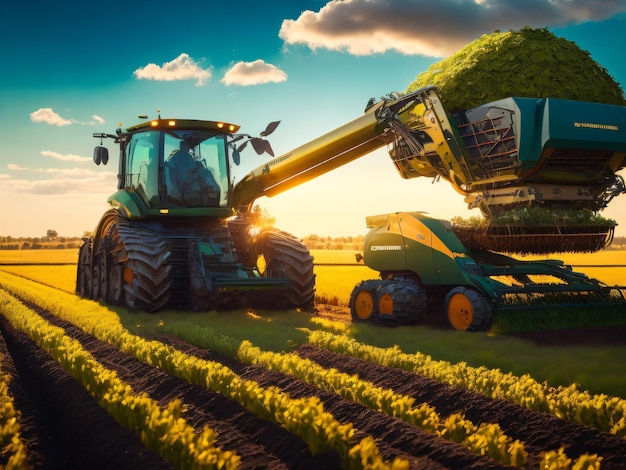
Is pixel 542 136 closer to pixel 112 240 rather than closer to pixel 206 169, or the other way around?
pixel 206 169

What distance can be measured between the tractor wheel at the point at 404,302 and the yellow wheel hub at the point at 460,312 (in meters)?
0.57

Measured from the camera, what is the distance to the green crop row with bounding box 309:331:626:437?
17.7ft

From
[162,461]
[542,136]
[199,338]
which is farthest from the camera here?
[542,136]

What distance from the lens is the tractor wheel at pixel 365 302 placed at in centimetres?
1131

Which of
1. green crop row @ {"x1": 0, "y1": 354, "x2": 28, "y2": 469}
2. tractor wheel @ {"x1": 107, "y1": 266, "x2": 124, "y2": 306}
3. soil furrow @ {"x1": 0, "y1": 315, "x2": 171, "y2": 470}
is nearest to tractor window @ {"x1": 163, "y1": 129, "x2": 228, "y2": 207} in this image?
tractor wheel @ {"x1": 107, "y1": 266, "x2": 124, "y2": 306}

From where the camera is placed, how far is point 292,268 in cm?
1305

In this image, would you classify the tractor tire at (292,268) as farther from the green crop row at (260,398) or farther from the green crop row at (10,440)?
the green crop row at (10,440)

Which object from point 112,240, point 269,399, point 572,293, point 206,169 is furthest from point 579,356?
point 112,240

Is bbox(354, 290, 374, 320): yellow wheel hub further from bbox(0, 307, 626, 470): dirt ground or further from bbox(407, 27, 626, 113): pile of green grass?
bbox(0, 307, 626, 470): dirt ground

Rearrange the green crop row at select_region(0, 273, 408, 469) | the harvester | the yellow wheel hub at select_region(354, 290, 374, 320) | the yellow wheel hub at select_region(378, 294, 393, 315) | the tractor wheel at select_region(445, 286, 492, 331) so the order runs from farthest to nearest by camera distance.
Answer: the yellow wheel hub at select_region(354, 290, 374, 320) → the yellow wheel hub at select_region(378, 294, 393, 315) → the harvester → the tractor wheel at select_region(445, 286, 492, 331) → the green crop row at select_region(0, 273, 408, 469)

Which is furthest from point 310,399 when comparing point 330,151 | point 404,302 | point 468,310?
point 330,151

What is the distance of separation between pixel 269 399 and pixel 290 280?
7.43 m

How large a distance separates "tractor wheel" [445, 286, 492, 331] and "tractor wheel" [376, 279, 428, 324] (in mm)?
500

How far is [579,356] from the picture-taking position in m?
8.29
